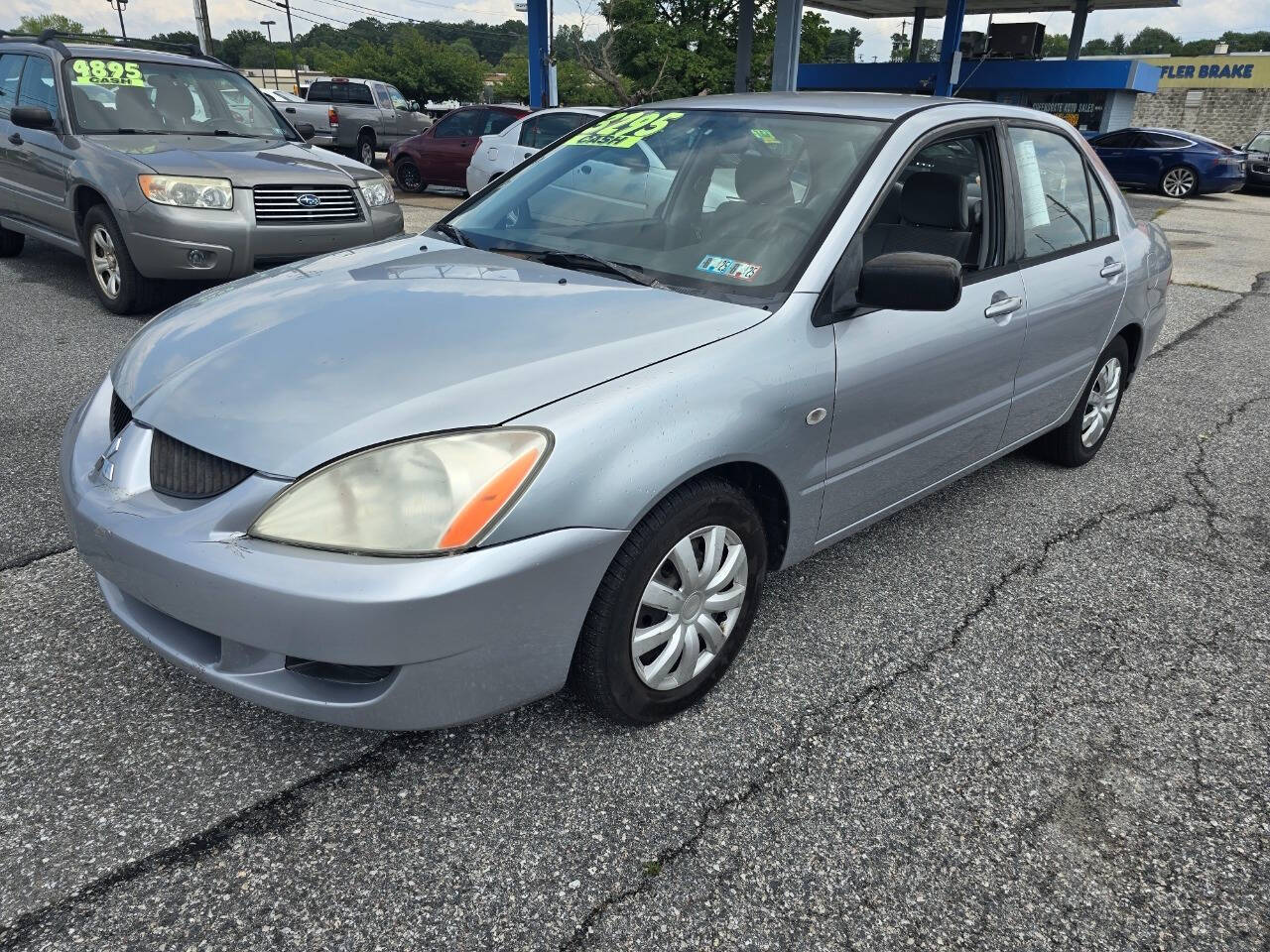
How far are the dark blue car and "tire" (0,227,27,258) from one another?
791 inches

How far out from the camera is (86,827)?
204 centimetres

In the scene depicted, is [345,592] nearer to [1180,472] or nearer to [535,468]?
[535,468]

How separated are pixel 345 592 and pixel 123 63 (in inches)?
270

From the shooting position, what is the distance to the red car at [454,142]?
14166mm

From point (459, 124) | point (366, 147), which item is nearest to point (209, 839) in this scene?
point (459, 124)

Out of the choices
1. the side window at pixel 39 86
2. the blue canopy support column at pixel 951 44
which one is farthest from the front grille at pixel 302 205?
the blue canopy support column at pixel 951 44

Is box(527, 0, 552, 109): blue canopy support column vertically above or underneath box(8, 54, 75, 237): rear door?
above

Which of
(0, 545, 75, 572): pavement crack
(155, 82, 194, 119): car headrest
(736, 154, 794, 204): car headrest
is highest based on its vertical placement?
(155, 82, 194, 119): car headrest

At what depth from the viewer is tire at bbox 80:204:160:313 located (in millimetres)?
6191

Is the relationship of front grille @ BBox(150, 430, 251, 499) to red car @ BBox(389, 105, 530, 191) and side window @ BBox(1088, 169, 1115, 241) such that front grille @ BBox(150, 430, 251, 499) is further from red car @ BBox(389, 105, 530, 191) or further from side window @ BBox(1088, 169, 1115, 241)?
red car @ BBox(389, 105, 530, 191)

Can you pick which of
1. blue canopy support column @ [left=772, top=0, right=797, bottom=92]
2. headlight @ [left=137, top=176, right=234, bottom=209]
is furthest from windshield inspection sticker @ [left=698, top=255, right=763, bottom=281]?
blue canopy support column @ [left=772, top=0, right=797, bottom=92]

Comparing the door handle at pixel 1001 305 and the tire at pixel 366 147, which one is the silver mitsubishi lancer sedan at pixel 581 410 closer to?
the door handle at pixel 1001 305

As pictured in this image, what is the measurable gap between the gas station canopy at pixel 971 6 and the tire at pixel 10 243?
28.0 m

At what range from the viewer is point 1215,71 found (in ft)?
136
